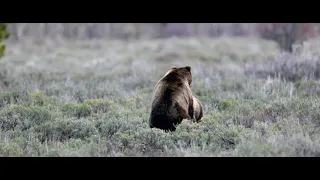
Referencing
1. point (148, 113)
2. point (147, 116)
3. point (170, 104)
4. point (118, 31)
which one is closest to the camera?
point (170, 104)

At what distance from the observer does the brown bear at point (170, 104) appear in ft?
26.1

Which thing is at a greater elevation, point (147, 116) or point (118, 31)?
point (118, 31)

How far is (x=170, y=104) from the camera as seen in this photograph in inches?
313

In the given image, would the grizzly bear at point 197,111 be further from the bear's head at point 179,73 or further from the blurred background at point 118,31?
the blurred background at point 118,31

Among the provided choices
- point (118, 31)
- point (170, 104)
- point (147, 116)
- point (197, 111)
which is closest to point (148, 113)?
point (147, 116)

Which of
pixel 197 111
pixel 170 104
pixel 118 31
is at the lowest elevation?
pixel 197 111

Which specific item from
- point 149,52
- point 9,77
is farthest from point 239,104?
point 149,52

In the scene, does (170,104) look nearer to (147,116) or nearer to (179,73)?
(179,73)

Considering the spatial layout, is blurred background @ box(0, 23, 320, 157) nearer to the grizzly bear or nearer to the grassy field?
the grassy field

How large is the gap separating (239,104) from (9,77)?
7.49 metres

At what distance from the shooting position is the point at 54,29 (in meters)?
42.3
